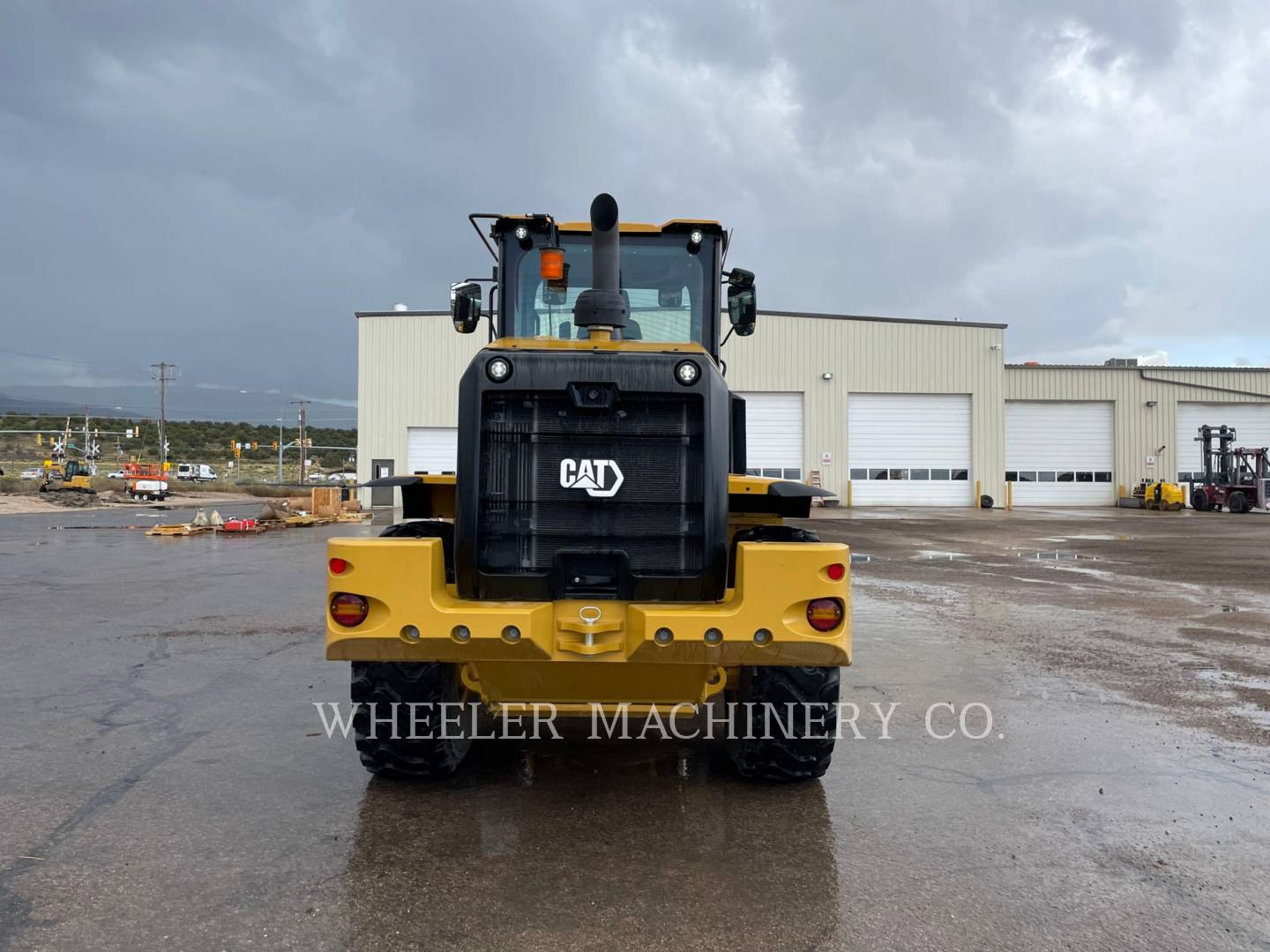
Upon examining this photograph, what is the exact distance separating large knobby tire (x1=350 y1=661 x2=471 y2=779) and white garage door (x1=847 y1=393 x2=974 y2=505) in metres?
31.5

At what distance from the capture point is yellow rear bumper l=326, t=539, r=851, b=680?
11.9 feet

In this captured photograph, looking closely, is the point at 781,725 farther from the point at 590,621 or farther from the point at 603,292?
the point at 603,292

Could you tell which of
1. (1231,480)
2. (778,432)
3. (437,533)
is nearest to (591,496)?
(437,533)

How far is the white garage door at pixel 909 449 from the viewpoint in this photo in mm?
34594

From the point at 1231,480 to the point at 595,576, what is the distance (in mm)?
36709

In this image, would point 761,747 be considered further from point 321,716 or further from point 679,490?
point 321,716

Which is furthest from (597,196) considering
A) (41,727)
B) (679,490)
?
(41,727)

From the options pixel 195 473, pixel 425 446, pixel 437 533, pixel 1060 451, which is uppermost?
pixel 425 446

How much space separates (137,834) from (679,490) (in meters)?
2.57

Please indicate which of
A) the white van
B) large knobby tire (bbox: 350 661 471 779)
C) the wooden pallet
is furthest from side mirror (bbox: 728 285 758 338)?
the white van

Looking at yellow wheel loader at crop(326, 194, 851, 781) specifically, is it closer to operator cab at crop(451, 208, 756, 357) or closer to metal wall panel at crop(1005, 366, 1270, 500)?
operator cab at crop(451, 208, 756, 357)

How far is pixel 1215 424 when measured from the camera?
3803cm

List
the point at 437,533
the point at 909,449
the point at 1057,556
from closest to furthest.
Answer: the point at 437,533 → the point at 1057,556 → the point at 909,449

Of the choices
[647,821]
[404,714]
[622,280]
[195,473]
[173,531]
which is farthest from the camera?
[195,473]
